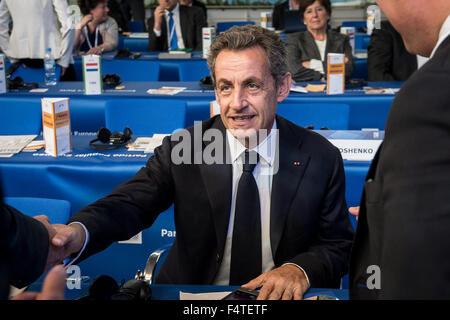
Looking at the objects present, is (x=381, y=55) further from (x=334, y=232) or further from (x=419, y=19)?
(x=419, y=19)

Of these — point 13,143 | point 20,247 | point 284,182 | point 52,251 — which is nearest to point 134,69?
point 13,143

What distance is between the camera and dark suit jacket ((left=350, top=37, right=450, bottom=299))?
80 cm

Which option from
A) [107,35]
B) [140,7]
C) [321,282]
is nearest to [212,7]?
[140,7]

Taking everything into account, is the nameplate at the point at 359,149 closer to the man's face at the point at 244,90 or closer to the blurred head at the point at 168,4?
the man's face at the point at 244,90

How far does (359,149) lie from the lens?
2734 millimetres

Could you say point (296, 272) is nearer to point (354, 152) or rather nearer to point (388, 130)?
point (388, 130)

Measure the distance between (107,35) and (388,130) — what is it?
6131 millimetres

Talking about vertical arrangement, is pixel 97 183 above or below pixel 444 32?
below

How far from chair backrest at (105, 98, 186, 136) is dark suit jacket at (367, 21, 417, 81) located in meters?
2.61

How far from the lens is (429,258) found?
809 millimetres

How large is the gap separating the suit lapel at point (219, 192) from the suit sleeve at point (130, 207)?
15 centimetres

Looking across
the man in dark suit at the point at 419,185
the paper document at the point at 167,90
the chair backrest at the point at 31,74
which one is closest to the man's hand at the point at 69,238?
the man in dark suit at the point at 419,185

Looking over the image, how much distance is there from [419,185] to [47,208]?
1540mm

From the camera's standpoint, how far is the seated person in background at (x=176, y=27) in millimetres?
6934
